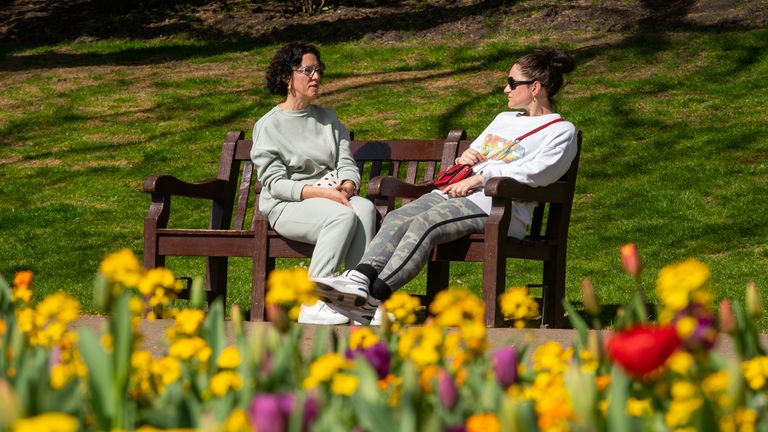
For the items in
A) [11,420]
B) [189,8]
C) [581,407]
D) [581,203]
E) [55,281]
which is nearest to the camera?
[11,420]

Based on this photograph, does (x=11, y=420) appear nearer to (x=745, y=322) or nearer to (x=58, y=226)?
(x=745, y=322)

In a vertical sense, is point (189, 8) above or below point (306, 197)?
above

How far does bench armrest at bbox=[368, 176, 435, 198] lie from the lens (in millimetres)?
5148

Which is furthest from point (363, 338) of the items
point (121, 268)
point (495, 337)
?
point (495, 337)

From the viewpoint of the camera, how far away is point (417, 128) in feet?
41.0

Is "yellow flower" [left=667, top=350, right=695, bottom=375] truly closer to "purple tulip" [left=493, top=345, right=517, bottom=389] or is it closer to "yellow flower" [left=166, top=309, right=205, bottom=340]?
"purple tulip" [left=493, top=345, right=517, bottom=389]

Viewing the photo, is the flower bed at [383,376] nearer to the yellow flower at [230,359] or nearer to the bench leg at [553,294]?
the yellow flower at [230,359]

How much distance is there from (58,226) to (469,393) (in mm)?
8844

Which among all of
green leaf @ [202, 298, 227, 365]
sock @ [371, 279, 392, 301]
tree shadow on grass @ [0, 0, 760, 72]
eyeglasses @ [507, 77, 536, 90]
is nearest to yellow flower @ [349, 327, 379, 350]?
green leaf @ [202, 298, 227, 365]

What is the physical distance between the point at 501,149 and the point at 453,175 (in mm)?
260

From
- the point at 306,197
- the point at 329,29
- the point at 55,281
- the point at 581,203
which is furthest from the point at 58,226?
the point at 329,29

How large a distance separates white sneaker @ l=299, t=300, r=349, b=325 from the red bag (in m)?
0.89

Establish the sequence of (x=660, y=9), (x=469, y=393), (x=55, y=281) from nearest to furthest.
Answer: (x=469, y=393)
(x=55, y=281)
(x=660, y=9)

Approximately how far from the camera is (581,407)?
4.14 feet
